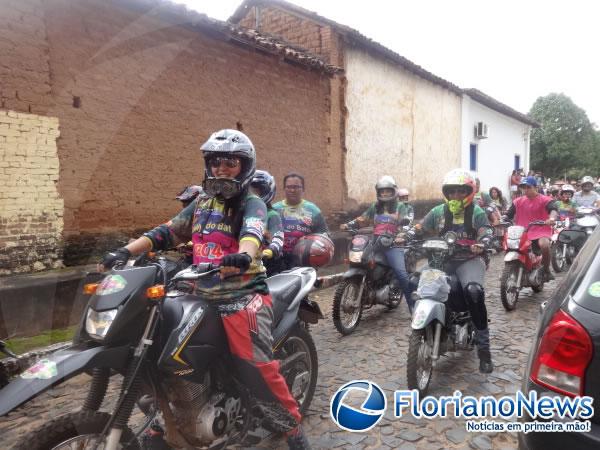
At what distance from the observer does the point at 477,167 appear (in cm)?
2077

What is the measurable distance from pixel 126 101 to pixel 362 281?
4487 millimetres

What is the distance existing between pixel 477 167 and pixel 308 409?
1917cm

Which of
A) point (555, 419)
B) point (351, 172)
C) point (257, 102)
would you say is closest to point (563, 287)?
point (555, 419)

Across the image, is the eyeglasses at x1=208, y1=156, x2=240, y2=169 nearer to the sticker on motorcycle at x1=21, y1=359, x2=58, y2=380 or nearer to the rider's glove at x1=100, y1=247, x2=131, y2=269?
the rider's glove at x1=100, y1=247, x2=131, y2=269

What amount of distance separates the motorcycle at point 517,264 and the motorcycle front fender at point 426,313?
2.89 m

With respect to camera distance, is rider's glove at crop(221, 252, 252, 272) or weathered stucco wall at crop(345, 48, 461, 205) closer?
rider's glove at crop(221, 252, 252, 272)

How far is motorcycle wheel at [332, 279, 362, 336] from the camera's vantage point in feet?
18.5

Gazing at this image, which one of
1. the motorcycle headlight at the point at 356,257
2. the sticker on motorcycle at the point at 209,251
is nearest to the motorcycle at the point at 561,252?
the motorcycle headlight at the point at 356,257

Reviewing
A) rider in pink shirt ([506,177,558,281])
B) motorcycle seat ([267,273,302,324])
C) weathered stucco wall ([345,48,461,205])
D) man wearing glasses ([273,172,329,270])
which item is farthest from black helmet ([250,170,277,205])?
weathered stucco wall ([345,48,461,205])

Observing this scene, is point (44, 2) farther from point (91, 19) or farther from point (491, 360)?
point (491, 360)

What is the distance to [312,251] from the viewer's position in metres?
4.97

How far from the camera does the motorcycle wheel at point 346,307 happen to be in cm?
564

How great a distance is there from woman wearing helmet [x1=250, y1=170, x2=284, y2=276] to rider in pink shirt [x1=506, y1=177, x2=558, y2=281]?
14.4 ft

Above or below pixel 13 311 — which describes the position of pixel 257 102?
above
